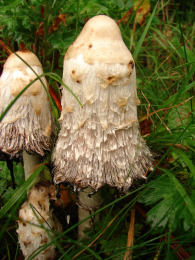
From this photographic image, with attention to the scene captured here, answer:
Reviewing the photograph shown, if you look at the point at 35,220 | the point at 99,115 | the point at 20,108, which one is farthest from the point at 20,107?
the point at 35,220

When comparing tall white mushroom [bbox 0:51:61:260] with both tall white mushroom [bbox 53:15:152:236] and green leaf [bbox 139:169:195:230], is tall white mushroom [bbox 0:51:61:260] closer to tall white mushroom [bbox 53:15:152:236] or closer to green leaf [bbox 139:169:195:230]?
tall white mushroom [bbox 53:15:152:236]

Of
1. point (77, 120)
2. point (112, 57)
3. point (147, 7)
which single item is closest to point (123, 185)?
point (77, 120)

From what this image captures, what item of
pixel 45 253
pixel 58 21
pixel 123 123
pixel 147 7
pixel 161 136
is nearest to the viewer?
pixel 123 123

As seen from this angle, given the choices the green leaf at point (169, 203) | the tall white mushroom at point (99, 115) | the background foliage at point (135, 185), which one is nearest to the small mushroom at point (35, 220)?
the background foliage at point (135, 185)

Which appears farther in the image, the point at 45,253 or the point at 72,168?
the point at 45,253

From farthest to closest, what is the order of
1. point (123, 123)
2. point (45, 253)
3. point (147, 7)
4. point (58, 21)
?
point (147, 7), point (58, 21), point (45, 253), point (123, 123)

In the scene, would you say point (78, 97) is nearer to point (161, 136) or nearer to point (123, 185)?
point (123, 185)

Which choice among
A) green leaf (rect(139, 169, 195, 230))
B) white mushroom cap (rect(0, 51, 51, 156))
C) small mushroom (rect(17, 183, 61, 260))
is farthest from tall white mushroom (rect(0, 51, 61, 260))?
green leaf (rect(139, 169, 195, 230))
